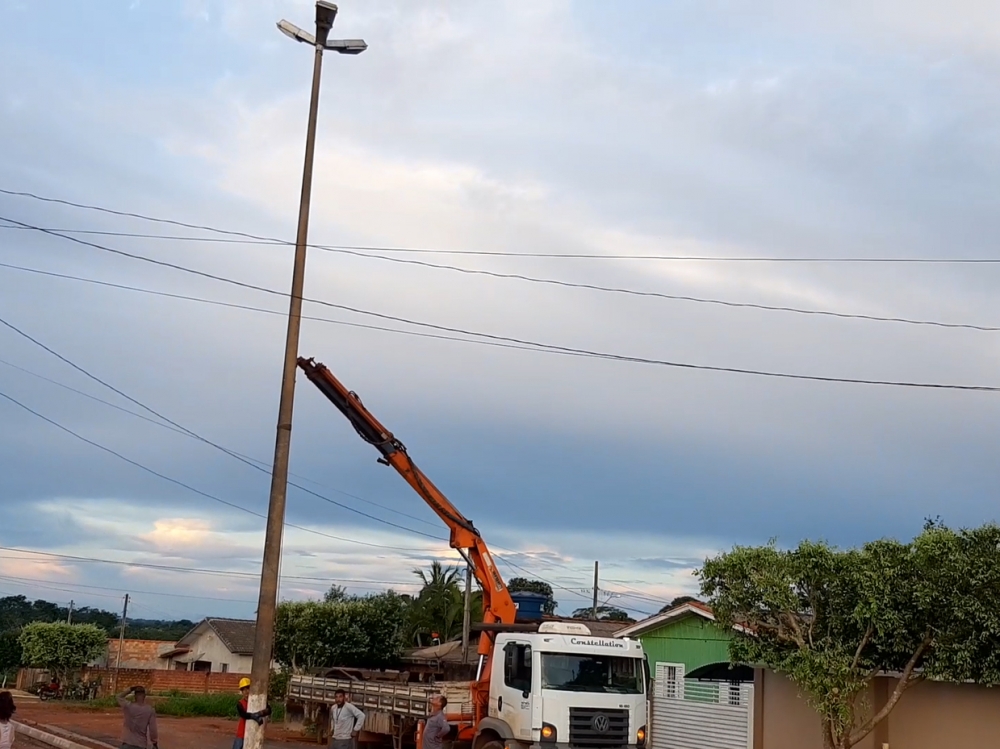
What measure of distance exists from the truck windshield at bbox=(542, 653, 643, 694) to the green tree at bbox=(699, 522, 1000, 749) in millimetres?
1914

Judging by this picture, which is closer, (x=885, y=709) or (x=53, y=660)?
(x=885, y=709)

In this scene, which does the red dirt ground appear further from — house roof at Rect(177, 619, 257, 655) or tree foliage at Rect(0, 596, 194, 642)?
tree foliage at Rect(0, 596, 194, 642)

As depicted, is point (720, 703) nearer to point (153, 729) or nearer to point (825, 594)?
point (825, 594)

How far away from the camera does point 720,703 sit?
2267 cm

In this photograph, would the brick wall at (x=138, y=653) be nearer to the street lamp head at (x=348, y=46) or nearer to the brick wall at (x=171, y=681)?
the brick wall at (x=171, y=681)

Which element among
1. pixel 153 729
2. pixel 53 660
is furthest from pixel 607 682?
pixel 53 660

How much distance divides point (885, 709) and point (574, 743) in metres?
5.09

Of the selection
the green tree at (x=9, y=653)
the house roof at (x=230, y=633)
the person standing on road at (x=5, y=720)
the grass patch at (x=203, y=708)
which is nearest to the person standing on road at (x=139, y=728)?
the person standing on road at (x=5, y=720)

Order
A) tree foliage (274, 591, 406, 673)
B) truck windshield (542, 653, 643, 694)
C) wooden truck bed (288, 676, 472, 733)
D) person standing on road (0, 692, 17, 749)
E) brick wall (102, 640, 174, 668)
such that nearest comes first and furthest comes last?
person standing on road (0, 692, 17, 749)
truck windshield (542, 653, 643, 694)
wooden truck bed (288, 676, 472, 733)
tree foliage (274, 591, 406, 673)
brick wall (102, 640, 174, 668)

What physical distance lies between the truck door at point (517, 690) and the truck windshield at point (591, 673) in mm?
355

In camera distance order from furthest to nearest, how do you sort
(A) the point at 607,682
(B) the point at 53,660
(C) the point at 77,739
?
(B) the point at 53,660, (C) the point at 77,739, (A) the point at 607,682

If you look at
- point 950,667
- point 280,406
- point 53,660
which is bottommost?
point 53,660

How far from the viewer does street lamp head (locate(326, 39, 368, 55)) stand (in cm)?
1477

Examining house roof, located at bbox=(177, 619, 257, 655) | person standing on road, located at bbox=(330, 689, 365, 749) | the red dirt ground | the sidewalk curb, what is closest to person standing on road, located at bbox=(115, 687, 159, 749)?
person standing on road, located at bbox=(330, 689, 365, 749)
